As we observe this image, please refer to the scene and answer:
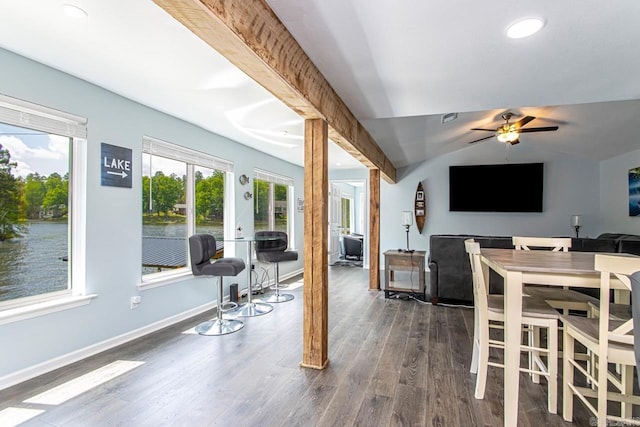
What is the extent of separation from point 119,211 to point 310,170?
193cm

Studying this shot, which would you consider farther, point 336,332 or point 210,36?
point 336,332

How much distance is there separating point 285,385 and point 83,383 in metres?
1.46

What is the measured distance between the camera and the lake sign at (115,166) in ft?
9.87

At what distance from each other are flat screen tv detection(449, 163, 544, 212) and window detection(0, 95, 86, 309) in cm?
657

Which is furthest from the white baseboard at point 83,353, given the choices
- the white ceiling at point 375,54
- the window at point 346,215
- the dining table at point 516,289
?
the window at point 346,215

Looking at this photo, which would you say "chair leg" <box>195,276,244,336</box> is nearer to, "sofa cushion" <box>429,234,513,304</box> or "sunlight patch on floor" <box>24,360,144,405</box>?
"sunlight patch on floor" <box>24,360,144,405</box>

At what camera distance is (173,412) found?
2.03m

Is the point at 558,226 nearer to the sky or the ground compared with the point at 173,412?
nearer to the sky

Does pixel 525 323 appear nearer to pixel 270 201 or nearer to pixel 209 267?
pixel 209 267

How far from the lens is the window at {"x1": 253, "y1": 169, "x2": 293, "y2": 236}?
18.4 ft

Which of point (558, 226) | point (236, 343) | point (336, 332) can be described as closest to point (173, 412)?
point (236, 343)

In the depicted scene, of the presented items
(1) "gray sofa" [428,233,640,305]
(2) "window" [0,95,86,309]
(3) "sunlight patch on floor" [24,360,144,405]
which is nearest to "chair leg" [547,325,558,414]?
(1) "gray sofa" [428,233,640,305]

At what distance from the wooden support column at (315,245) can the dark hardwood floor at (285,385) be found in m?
Answer: 0.24

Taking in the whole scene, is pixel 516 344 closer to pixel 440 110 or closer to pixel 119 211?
pixel 440 110
